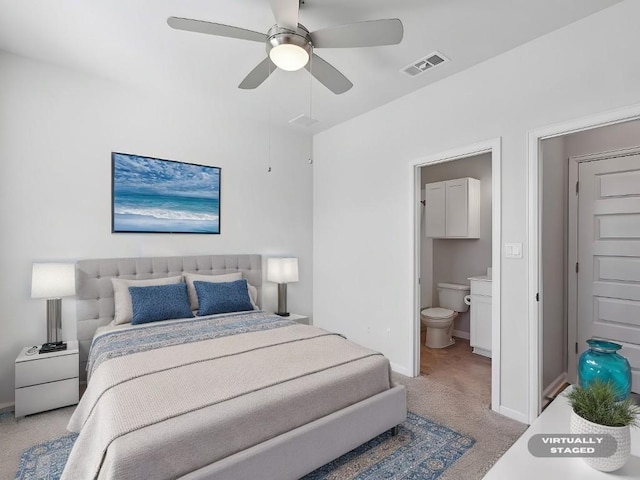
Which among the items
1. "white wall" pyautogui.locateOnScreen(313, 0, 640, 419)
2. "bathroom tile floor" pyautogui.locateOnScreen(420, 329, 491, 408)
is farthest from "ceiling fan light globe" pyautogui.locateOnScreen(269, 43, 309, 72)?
"bathroom tile floor" pyautogui.locateOnScreen(420, 329, 491, 408)

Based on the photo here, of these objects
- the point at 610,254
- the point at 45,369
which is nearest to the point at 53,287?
the point at 45,369

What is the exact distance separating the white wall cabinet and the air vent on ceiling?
1.91m

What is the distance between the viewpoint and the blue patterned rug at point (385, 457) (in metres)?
1.93

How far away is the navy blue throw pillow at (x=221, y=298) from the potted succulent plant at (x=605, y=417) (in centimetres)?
286

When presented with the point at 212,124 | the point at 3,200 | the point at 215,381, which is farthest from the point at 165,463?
the point at 212,124

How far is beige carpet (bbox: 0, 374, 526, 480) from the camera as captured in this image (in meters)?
2.02

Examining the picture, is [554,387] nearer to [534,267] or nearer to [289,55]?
[534,267]

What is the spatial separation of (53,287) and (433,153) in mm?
3488

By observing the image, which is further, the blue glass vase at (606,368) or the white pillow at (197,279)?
the white pillow at (197,279)

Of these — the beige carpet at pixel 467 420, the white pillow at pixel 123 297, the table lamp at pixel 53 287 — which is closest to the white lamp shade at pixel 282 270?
the white pillow at pixel 123 297

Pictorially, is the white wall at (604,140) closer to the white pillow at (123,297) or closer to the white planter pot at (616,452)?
the white planter pot at (616,452)

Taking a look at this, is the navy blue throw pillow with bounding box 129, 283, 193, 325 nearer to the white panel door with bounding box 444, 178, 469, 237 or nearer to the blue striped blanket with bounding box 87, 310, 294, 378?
the blue striped blanket with bounding box 87, 310, 294, 378

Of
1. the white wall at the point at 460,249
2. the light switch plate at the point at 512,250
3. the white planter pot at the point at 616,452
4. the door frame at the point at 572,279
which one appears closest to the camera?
the white planter pot at the point at 616,452

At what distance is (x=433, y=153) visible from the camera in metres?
3.19
